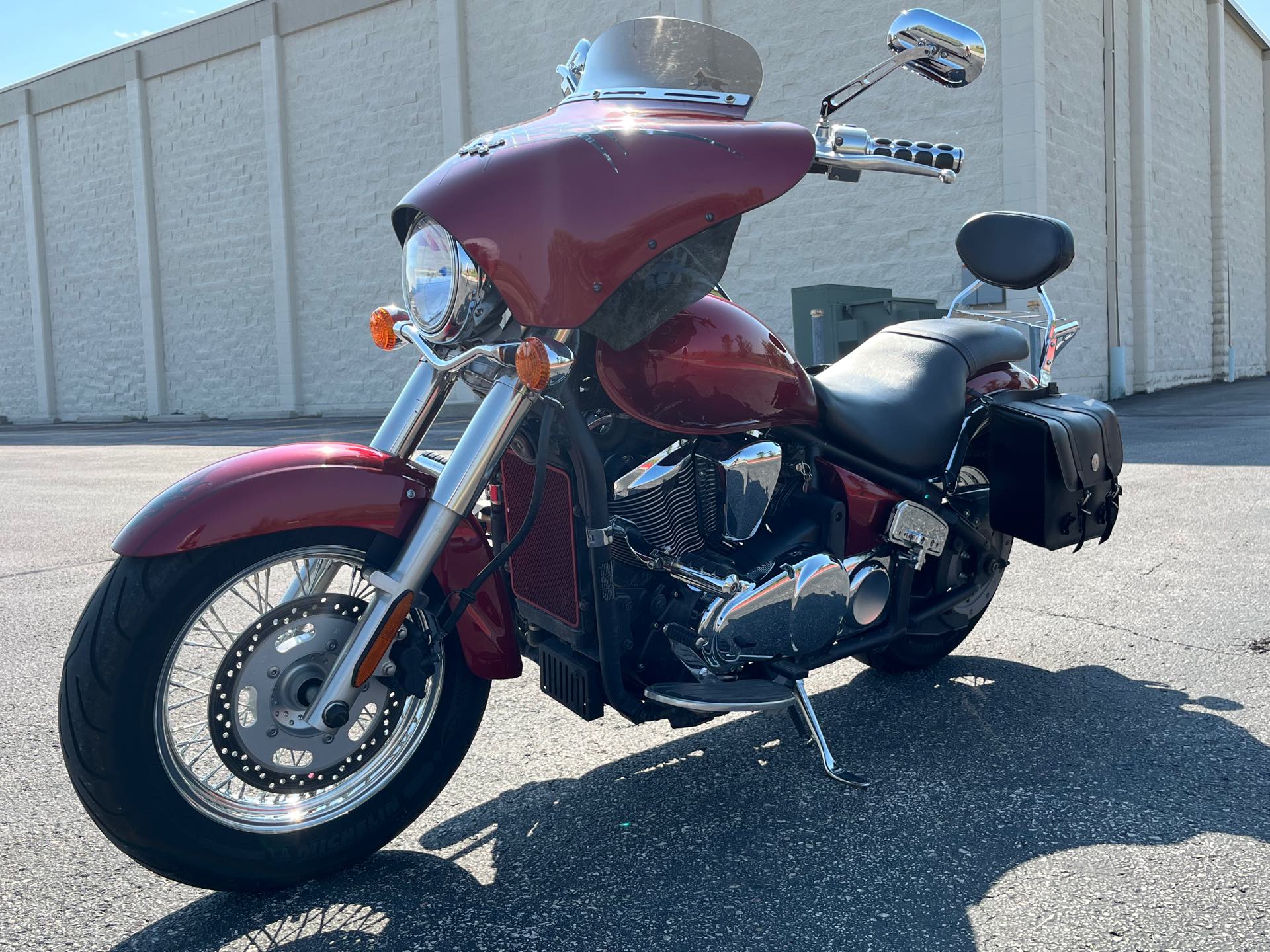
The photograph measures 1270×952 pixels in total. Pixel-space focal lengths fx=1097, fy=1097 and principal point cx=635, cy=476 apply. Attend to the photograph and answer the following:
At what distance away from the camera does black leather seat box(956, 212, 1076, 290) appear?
3527 millimetres

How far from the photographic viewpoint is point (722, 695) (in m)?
2.60

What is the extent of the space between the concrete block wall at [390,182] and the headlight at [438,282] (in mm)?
10717

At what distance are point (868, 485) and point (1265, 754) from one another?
4.37ft

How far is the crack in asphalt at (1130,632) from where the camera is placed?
397 cm

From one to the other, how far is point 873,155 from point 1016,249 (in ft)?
3.09

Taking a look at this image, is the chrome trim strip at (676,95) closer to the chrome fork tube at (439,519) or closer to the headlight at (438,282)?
the headlight at (438,282)

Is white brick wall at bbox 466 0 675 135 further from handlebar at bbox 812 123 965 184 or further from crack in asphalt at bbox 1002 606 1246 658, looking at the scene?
handlebar at bbox 812 123 965 184

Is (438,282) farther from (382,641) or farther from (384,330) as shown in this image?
(382,641)

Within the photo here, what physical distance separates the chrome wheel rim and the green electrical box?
386 inches

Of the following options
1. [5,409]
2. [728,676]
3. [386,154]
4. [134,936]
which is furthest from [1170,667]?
[5,409]

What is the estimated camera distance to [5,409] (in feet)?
93.5

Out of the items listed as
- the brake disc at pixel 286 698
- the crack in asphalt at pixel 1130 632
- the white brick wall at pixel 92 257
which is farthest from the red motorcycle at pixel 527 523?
the white brick wall at pixel 92 257

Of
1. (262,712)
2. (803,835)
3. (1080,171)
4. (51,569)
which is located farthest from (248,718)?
(1080,171)

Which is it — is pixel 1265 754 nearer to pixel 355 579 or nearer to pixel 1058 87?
pixel 355 579
